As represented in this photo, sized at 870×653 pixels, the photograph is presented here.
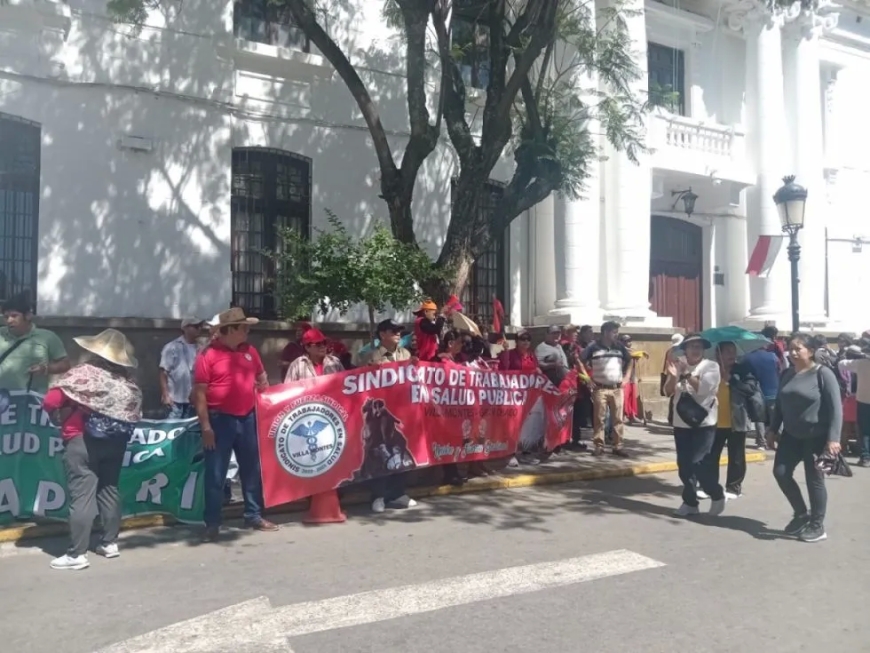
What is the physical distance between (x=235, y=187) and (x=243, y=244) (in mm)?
870

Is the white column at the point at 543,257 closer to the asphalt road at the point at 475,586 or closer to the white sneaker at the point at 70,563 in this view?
the asphalt road at the point at 475,586

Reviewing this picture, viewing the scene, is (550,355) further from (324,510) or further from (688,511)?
(324,510)

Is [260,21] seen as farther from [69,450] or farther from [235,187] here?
[69,450]

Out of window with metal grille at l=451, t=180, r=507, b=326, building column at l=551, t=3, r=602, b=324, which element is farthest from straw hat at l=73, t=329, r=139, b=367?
building column at l=551, t=3, r=602, b=324

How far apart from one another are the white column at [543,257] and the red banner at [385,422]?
623 centimetres

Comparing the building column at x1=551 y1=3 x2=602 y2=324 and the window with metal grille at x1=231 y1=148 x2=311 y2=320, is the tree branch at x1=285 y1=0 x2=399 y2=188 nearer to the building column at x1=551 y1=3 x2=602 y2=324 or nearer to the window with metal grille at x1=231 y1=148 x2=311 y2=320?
the window with metal grille at x1=231 y1=148 x2=311 y2=320

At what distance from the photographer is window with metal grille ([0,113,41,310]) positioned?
11.1 metres

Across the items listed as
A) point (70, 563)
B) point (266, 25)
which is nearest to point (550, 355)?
point (70, 563)

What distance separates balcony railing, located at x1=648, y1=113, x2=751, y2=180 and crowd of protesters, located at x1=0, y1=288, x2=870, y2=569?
8354 mm

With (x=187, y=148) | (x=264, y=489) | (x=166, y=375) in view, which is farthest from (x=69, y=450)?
(x=187, y=148)

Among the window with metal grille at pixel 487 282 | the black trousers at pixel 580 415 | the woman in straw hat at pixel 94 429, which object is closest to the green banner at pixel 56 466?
the woman in straw hat at pixel 94 429

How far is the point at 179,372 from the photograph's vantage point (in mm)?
9703

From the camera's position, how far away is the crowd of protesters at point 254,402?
619cm

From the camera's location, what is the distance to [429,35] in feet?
43.7
